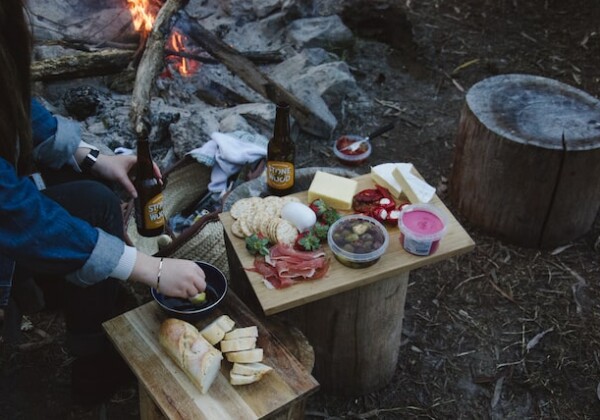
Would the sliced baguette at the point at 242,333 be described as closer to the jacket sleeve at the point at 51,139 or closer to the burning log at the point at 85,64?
the jacket sleeve at the point at 51,139

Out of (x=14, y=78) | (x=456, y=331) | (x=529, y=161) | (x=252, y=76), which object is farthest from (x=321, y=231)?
(x=252, y=76)

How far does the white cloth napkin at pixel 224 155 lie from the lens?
3.93 metres

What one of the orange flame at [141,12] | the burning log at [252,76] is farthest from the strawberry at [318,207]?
the orange flame at [141,12]

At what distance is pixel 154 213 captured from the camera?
3236 millimetres

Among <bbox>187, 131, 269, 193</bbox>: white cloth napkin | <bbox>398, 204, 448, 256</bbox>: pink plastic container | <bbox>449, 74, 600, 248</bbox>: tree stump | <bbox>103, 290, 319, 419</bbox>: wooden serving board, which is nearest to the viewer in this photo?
<bbox>103, 290, 319, 419</bbox>: wooden serving board

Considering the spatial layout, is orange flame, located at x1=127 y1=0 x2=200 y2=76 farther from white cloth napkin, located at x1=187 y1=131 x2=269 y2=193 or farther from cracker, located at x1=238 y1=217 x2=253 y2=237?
cracker, located at x1=238 y1=217 x2=253 y2=237

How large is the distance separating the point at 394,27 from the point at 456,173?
101 inches

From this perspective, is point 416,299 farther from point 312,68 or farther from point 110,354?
point 312,68

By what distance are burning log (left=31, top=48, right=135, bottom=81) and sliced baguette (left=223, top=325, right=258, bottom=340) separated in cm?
303

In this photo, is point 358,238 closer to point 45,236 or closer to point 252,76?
point 45,236

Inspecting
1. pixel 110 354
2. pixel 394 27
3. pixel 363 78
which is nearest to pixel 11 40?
pixel 110 354

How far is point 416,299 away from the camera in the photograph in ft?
12.8

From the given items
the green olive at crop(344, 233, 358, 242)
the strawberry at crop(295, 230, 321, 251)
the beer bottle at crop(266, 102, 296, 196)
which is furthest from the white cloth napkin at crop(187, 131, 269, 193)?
the green olive at crop(344, 233, 358, 242)

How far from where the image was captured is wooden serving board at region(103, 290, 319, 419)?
7.39ft
